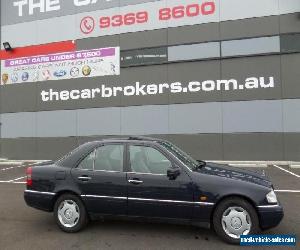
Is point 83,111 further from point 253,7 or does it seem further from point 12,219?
point 12,219

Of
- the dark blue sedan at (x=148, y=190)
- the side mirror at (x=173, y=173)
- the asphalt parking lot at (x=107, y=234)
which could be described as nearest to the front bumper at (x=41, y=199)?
the dark blue sedan at (x=148, y=190)

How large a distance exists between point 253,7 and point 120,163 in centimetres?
1356

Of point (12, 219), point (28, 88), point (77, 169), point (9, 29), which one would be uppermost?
point (9, 29)

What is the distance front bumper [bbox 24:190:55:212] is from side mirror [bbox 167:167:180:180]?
1992mm

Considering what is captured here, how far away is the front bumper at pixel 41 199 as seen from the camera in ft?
19.9

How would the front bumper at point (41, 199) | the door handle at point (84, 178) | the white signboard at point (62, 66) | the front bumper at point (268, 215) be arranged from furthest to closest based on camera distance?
the white signboard at point (62, 66), the front bumper at point (41, 199), the door handle at point (84, 178), the front bumper at point (268, 215)

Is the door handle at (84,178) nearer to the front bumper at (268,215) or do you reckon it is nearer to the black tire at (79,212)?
the black tire at (79,212)

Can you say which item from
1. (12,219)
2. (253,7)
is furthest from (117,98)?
(12,219)

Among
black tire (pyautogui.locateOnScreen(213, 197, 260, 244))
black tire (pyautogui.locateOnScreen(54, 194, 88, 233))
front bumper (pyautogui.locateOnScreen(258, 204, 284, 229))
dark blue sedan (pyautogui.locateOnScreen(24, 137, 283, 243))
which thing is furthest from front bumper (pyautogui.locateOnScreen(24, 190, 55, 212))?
front bumper (pyautogui.locateOnScreen(258, 204, 284, 229))

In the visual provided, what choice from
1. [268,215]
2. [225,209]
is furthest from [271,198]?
[225,209]

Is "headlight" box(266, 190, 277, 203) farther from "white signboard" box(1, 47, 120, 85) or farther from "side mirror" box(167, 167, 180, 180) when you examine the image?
"white signboard" box(1, 47, 120, 85)

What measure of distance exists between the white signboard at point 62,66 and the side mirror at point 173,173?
13727 mm

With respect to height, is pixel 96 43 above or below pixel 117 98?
above

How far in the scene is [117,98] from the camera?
61.3 ft
